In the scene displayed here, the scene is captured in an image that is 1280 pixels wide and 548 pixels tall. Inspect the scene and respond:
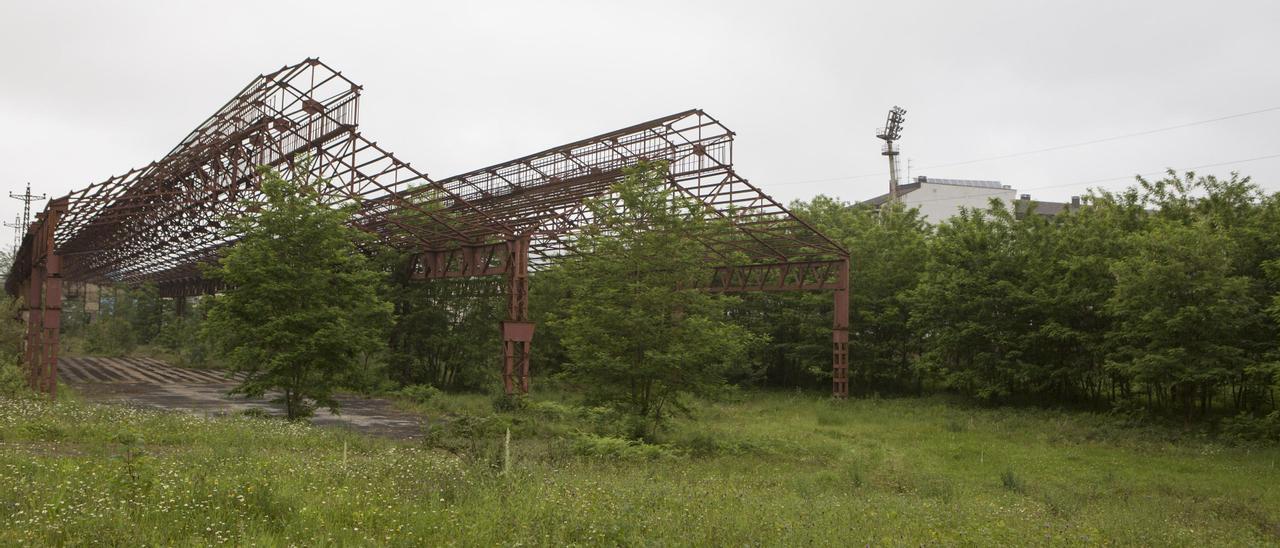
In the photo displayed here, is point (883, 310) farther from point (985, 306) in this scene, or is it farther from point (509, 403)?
point (509, 403)

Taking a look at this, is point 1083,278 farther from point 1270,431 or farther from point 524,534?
point 524,534

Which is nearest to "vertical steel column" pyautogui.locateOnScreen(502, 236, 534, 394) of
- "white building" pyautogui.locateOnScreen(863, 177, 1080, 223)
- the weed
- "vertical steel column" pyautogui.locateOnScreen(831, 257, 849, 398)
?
"vertical steel column" pyautogui.locateOnScreen(831, 257, 849, 398)

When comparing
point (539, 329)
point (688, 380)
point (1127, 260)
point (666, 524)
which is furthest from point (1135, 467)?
point (539, 329)

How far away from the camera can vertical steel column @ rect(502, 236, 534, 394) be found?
27031 millimetres

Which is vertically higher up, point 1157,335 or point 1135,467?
point 1157,335

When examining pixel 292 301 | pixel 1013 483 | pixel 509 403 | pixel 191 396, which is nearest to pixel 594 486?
pixel 1013 483

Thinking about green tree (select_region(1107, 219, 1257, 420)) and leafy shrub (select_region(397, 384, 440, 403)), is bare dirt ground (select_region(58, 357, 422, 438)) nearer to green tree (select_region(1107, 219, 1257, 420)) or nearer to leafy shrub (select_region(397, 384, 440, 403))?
leafy shrub (select_region(397, 384, 440, 403))

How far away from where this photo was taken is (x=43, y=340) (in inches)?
912

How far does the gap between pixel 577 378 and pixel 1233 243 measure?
17.4m

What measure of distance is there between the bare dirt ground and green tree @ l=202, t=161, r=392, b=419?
1728 millimetres

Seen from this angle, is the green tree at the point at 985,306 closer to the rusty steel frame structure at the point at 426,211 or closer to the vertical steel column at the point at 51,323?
the rusty steel frame structure at the point at 426,211

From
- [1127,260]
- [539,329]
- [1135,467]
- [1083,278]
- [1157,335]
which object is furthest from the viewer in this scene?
[539,329]

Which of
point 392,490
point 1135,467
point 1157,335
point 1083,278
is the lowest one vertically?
point 1135,467

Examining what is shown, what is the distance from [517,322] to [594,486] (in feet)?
56.5
